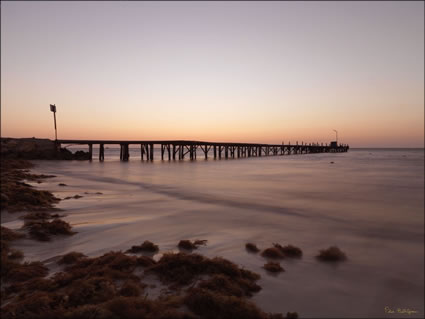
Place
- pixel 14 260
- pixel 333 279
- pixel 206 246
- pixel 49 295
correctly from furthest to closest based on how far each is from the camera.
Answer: pixel 206 246 < pixel 14 260 < pixel 333 279 < pixel 49 295

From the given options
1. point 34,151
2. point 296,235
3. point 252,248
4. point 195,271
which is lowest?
point 296,235

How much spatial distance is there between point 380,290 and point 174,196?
10145 millimetres

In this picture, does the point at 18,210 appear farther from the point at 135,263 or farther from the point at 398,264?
the point at 398,264

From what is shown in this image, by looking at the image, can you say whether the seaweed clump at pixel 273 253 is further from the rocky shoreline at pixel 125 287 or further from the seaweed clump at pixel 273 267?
→ the rocky shoreline at pixel 125 287

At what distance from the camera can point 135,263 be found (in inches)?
191

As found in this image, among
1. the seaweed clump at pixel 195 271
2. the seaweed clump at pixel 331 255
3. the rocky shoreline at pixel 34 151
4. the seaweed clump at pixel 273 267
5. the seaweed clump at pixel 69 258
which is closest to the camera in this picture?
the seaweed clump at pixel 195 271

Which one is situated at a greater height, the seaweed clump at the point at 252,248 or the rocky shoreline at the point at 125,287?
the rocky shoreline at the point at 125,287

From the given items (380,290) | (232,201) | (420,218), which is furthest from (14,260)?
(420,218)

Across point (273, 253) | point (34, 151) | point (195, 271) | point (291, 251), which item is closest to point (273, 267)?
point (273, 253)

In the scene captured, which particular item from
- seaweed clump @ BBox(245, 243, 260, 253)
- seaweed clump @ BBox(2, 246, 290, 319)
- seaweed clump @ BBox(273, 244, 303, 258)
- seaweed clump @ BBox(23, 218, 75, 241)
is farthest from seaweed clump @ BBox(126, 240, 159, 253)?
seaweed clump @ BBox(273, 244, 303, 258)

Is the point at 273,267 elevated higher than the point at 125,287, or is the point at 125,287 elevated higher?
the point at 125,287

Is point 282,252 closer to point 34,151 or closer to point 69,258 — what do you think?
point 69,258

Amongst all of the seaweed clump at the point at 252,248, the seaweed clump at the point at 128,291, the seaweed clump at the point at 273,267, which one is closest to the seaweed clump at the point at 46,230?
the seaweed clump at the point at 128,291

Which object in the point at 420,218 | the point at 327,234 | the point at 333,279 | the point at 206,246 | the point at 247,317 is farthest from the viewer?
the point at 420,218
